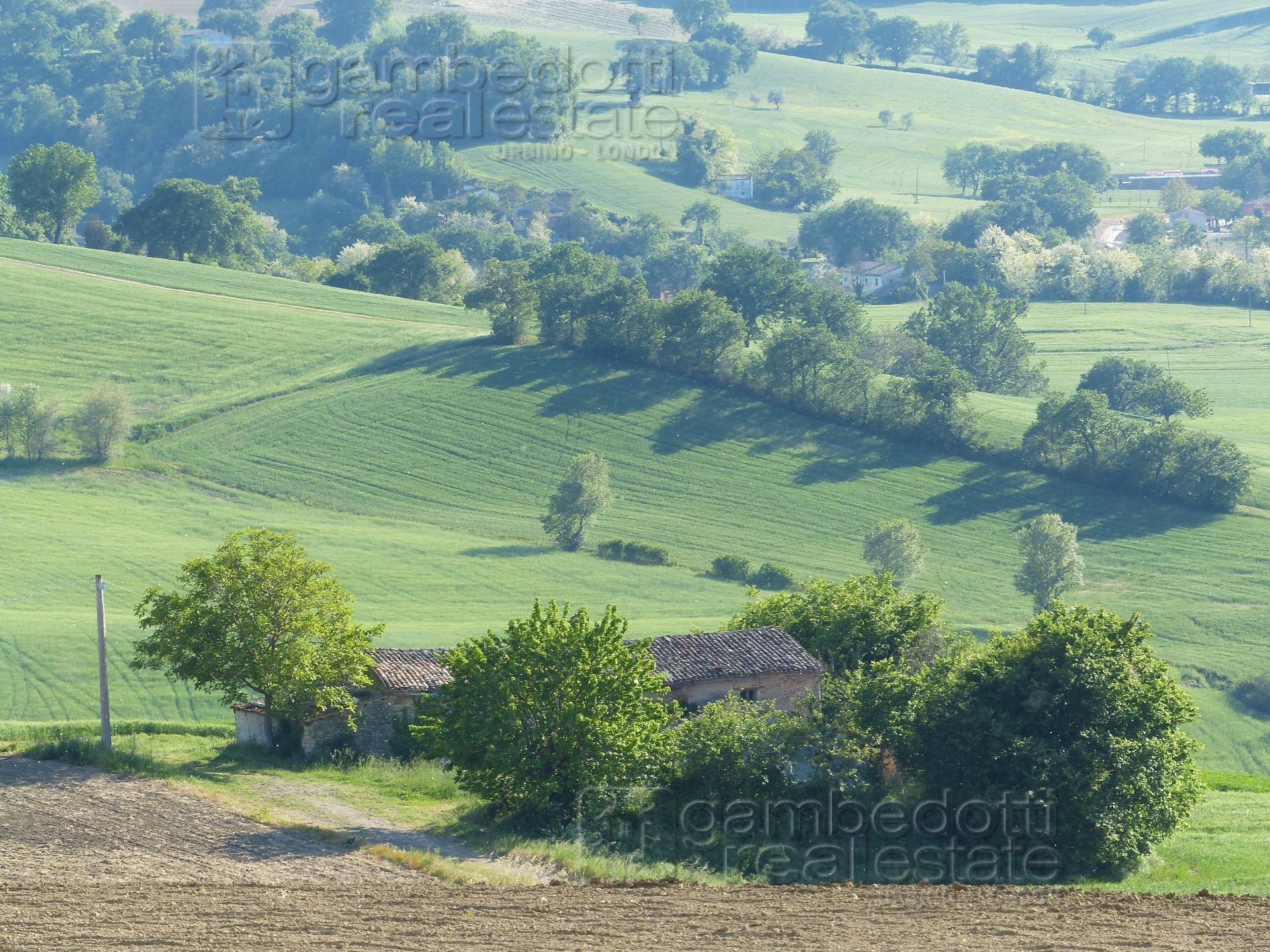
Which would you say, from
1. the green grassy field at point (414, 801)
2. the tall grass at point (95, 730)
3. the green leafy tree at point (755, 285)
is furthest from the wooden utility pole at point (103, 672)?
the green leafy tree at point (755, 285)

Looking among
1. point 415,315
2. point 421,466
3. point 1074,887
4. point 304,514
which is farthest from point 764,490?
point 1074,887

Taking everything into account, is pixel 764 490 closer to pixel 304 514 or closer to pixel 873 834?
pixel 304 514

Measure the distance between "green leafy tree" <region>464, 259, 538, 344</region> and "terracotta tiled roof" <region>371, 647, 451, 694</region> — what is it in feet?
235

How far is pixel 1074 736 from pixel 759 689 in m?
11.3

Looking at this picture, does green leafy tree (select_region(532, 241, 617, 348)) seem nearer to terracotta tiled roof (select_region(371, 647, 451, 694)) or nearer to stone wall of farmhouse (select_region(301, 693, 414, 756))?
terracotta tiled roof (select_region(371, 647, 451, 694))

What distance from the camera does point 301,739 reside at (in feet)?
152

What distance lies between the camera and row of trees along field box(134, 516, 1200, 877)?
38.9m

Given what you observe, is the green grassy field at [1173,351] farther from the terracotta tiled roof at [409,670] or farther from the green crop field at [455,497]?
the terracotta tiled roof at [409,670]

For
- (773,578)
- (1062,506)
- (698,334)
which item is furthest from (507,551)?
(1062,506)

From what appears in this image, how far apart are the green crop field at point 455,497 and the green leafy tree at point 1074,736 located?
94.8 ft

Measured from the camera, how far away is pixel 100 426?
95.6 m

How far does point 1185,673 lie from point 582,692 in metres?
44.8

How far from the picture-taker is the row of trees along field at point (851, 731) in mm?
38938

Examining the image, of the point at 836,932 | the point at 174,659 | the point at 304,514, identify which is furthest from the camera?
the point at 304,514
